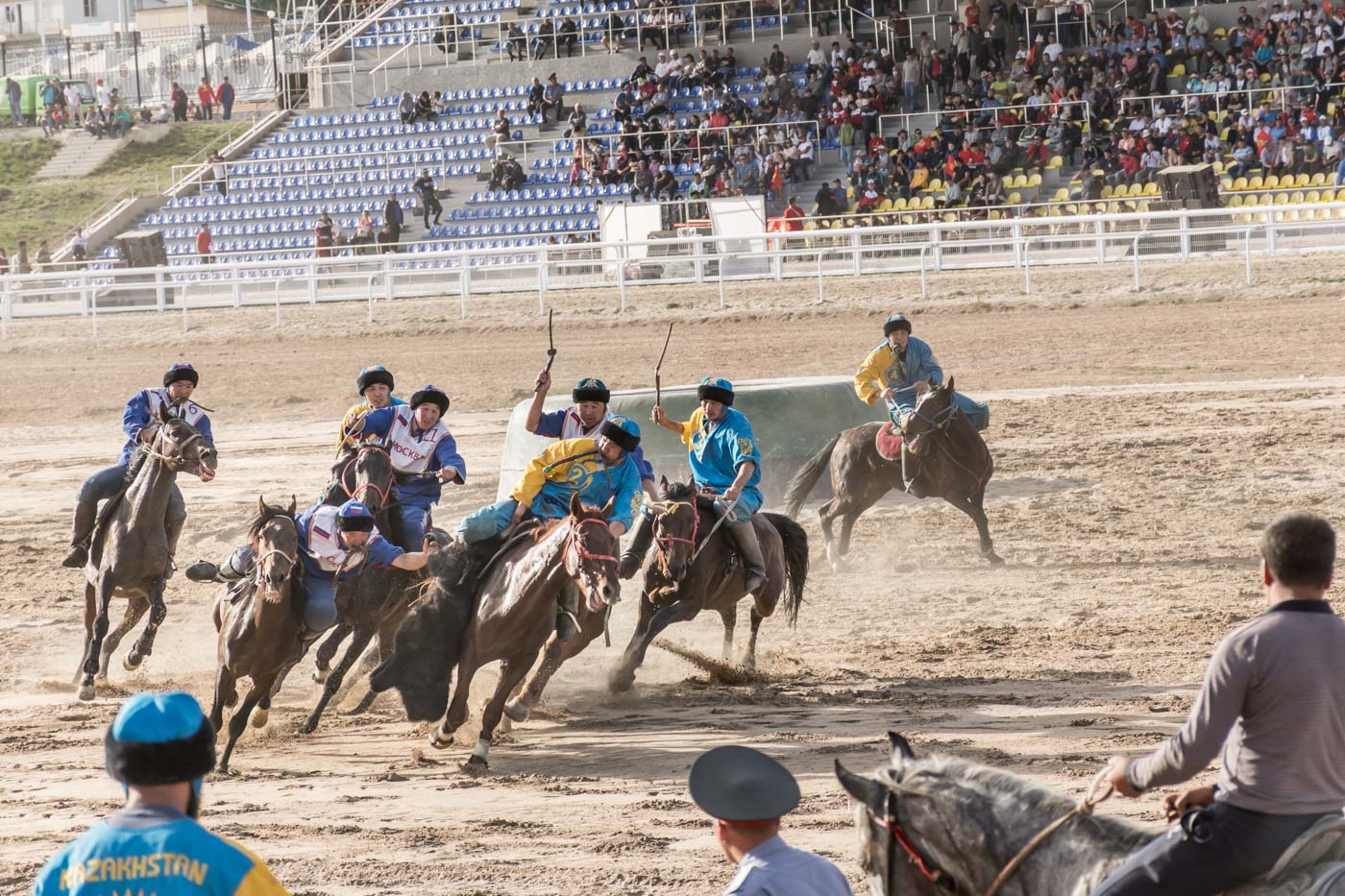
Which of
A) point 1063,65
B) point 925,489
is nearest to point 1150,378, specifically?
point 925,489

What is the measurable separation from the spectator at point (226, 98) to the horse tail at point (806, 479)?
45573 millimetres

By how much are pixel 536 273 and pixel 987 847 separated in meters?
25.8

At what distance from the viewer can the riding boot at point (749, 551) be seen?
1080 centimetres

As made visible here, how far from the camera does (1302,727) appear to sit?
378 cm

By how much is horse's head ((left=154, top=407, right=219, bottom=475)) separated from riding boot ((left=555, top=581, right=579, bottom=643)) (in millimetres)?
3278

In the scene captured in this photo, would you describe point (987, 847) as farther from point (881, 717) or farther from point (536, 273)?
point (536, 273)

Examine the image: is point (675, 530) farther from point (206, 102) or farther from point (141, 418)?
point (206, 102)

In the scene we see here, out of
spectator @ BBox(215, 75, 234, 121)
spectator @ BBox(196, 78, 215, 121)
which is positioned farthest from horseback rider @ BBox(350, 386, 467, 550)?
spectator @ BBox(196, 78, 215, 121)

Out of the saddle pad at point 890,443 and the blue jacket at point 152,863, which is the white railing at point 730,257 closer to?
the saddle pad at point 890,443

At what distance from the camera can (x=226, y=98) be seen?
55.8 meters

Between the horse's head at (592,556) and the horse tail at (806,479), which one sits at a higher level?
the horse's head at (592,556)

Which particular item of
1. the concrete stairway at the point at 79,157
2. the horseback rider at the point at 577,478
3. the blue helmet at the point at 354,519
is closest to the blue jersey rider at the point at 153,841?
the blue helmet at the point at 354,519

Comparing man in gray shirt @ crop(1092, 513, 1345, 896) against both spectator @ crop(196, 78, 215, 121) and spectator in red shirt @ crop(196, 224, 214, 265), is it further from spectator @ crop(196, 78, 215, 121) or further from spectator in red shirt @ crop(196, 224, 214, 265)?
spectator @ crop(196, 78, 215, 121)

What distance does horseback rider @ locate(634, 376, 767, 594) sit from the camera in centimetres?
1073
